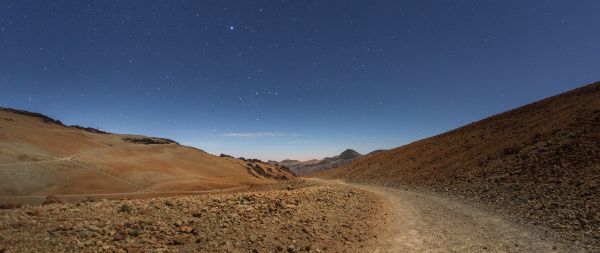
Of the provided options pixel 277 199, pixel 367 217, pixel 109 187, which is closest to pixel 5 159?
pixel 109 187

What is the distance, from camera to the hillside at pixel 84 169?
4103 centimetres

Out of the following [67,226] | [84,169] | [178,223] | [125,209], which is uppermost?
[84,169]

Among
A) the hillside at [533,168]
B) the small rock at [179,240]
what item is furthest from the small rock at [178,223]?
the hillside at [533,168]

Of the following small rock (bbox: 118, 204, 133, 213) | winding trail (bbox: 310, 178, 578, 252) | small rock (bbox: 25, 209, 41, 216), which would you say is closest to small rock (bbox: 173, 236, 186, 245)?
small rock (bbox: 118, 204, 133, 213)

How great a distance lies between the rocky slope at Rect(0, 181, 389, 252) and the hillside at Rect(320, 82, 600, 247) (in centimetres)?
871

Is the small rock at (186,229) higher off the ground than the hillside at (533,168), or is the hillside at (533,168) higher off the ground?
the hillside at (533,168)

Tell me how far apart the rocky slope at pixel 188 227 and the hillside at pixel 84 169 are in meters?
34.1

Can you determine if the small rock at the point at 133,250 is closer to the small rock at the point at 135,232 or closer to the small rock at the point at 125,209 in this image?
the small rock at the point at 135,232

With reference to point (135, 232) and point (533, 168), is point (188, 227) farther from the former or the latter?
point (533, 168)

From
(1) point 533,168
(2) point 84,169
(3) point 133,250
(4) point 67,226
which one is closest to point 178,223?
(3) point 133,250

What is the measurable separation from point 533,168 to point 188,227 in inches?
1018

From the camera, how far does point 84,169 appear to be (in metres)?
48.5

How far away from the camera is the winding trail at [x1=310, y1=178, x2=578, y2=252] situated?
12.1m

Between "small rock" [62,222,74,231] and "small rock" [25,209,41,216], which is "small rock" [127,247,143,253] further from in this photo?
"small rock" [25,209,41,216]
